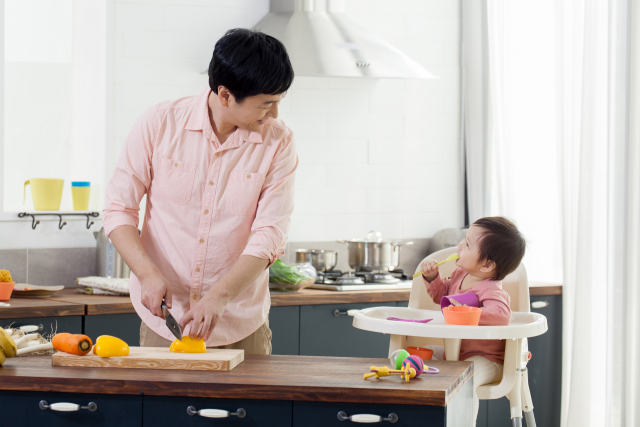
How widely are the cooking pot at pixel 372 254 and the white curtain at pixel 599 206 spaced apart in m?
0.84

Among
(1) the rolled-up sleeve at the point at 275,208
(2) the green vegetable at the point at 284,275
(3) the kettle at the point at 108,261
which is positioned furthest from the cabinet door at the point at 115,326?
(1) the rolled-up sleeve at the point at 275,208

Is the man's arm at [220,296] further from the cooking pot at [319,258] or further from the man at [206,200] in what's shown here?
the cooking pot at [319,258]

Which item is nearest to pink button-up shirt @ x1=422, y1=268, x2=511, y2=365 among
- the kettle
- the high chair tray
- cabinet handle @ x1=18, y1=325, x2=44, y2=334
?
the high chair tray

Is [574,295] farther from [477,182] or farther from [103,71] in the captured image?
[103,71]

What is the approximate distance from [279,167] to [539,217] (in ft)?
6.86

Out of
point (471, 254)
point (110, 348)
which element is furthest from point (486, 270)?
point (110, 348)

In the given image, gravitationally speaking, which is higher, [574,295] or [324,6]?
[324,6]

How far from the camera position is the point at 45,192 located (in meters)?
3.51

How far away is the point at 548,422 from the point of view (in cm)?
362

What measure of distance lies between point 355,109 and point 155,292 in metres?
2.48

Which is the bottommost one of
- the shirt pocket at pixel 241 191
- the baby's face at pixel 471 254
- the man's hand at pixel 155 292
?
the man's hand at pixel 155 292

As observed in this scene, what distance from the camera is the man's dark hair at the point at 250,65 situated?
1.85 metres

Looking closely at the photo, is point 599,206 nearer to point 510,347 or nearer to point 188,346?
point 510,347

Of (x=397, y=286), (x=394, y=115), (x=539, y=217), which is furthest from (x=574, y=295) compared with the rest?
(x=394, y=115)
